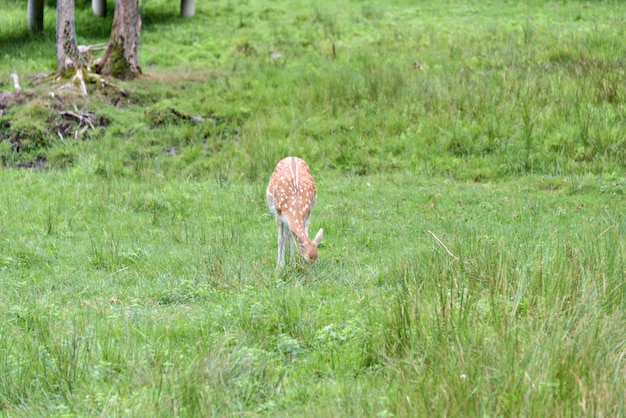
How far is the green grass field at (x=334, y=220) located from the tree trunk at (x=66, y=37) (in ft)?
3.44

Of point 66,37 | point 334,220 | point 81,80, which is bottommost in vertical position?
point 334,220

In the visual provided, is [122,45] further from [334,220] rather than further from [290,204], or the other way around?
[290,204]

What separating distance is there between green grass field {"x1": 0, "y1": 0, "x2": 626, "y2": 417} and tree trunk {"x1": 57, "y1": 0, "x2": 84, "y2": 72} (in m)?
1.05

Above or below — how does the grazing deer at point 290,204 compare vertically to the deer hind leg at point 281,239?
above

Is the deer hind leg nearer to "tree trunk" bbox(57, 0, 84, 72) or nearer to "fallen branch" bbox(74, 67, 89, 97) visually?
"fallen branch" bbox(74, 67, 89, 97)

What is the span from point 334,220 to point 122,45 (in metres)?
11.1

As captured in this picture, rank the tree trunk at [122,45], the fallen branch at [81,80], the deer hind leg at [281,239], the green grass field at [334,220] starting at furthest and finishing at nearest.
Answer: the tree trunk at [122,45], the fallen branch at [81,80], the deer hind leg at [281,239], the green grass field at [334,220]

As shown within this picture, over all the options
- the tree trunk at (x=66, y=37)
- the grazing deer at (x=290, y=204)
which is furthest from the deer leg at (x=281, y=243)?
the tree trunk at (x=66, y=37)

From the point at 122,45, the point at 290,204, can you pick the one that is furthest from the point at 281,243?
the point at 122,45

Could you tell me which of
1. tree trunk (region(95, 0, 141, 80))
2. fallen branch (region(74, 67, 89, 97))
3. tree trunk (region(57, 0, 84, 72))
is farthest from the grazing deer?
tree trunk (region(95, 0, 141, 80))

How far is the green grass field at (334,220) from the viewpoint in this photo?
5562 mm

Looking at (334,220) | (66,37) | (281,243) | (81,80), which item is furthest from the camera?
(66,37)

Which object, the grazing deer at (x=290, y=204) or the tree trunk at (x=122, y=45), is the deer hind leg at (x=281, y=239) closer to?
the grazing deer at (x=290, y=204)

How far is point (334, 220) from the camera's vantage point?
11875 mm
